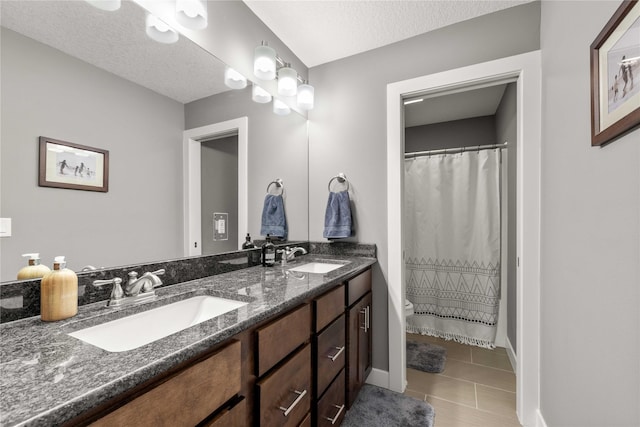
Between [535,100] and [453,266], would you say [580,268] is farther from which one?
[453,266]

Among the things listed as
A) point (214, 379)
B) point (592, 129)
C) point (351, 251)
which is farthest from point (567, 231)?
point (214, 379)

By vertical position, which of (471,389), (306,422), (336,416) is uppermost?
(306,422)

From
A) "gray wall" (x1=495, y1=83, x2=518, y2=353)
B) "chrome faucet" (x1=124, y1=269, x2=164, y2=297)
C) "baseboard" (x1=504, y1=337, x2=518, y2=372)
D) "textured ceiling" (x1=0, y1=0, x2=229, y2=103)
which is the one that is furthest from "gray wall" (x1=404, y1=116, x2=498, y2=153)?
"chrome faucet" (x1=124, y1=269, x2=164, y2=297)

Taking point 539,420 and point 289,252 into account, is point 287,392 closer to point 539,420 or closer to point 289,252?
point 289,252

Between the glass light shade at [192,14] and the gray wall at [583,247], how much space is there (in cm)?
153

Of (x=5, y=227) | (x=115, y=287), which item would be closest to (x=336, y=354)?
(x=115, y=287)

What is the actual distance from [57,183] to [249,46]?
4.25 ft

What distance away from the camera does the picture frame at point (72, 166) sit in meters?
0.85

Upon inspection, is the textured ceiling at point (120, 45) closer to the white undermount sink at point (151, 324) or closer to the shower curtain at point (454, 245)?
the white undermount sink at point (151, 324)

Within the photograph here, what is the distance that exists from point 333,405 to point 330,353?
28 cm

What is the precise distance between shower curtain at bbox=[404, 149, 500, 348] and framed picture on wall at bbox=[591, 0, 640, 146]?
1766 mm

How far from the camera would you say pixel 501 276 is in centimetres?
252

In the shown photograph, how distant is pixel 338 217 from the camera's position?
2.03 meters

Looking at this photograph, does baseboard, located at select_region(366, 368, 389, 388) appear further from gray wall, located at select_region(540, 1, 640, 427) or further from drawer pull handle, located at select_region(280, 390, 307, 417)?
drawer pull handle, located at select_region(280, 390, 307, 417)
